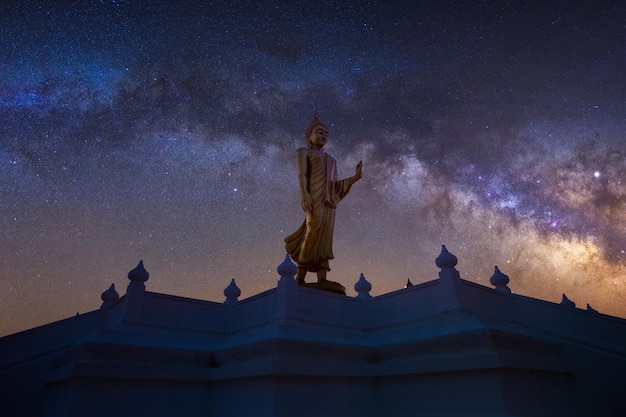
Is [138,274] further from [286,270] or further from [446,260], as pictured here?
[446,260]

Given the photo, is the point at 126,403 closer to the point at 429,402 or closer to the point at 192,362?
the point at 192,362

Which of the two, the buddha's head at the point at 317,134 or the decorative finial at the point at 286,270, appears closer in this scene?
the decorative finial at the point at 286,270

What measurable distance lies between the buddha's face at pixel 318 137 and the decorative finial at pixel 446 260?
273 inches

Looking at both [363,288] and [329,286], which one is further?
[329,286]

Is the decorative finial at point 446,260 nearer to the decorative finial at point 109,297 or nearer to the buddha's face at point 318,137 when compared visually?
the buddha's face at point 318,137

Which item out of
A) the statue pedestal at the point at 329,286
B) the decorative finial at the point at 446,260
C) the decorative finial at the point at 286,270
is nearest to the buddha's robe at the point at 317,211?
the statue pedestal at the point at 329,286

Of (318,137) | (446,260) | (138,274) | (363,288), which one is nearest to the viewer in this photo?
(446,260)

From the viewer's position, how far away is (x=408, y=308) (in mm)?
9750

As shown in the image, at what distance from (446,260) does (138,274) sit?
23.5ft

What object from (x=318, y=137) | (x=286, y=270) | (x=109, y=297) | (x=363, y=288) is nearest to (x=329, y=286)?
(x=363, y=288)

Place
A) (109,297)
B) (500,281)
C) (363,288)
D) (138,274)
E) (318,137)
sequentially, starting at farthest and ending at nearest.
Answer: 1. (318,137)
2. (109,297)
3. (363,288)
4. (500,281)
5. (138,274)

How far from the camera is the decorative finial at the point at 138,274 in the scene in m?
9.56

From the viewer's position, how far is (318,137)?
1463cm

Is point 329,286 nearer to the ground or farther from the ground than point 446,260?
farther from the ground
